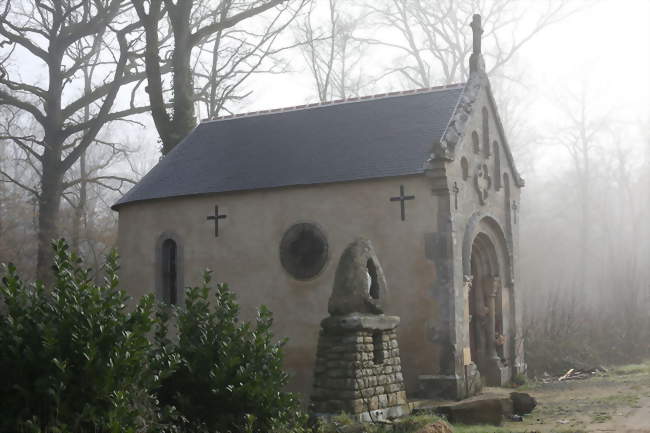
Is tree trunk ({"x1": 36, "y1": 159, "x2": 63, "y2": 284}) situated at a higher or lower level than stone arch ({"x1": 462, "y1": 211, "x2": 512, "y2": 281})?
higher

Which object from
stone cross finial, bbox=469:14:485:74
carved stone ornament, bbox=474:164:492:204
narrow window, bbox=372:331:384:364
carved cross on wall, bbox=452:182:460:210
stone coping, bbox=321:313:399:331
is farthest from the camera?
stone cross finial, bbox=469:14:485:74

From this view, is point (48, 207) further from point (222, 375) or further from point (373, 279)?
point (222, 375)

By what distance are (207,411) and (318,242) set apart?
686 cm

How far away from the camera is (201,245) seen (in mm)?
16922

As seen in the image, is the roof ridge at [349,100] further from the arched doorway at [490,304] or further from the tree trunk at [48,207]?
the tree trunk at [48,207]

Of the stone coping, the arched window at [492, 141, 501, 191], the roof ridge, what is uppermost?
the roof ridge

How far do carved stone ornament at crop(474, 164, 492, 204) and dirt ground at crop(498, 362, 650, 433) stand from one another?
412 cm

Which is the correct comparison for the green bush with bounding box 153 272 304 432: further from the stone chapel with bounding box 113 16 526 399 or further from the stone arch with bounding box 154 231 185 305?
the stone arch with bounding box 154 231 185 305

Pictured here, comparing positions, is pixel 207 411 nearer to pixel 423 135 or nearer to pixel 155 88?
pixel 423 135

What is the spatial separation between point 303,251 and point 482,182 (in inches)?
157

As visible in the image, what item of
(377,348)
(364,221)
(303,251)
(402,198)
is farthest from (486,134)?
(377,348)

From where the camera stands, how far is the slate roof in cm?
1563

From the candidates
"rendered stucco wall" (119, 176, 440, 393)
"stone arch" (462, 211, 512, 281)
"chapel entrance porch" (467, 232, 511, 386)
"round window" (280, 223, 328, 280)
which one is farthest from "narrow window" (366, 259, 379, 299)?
"chapel entrance porch" (467, 232, 511, 386)

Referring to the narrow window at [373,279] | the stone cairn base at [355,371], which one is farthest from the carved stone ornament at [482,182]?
the stone cairn base at [355,371]
